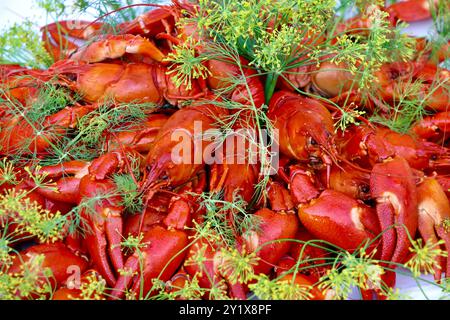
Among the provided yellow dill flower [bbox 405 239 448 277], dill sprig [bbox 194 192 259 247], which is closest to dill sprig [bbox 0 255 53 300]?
dill sprig [bbox 194 192 259 247]

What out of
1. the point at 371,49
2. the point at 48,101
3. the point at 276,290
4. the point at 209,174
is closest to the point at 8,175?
the point at 48,101

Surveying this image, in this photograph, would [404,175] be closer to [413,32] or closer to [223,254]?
[223,254]

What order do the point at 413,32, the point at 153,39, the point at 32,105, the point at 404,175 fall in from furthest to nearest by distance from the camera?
the point at 413,32 → the point at 153,39 → the point at 32,105 → the point at 404,175

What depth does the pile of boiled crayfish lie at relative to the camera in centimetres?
123

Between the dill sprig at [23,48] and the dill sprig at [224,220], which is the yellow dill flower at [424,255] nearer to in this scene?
the dill sprig at [224,220]

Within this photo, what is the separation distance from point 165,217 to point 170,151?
19cm

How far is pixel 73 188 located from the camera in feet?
4.50

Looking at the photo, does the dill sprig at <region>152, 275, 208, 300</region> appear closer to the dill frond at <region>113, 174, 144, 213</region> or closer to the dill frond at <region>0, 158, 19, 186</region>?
the dill frond at <region>113, 174, 144, 213</region>

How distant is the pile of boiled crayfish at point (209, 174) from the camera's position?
1230 millimetres

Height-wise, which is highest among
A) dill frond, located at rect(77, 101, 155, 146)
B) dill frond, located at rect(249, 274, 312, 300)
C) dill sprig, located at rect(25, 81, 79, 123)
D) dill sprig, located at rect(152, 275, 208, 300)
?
dill sprig, located at rect(25, 81, 79, 123)

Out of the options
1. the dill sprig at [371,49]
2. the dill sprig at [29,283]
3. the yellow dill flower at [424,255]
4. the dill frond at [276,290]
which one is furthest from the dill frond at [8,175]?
the yellow dill flower at [424,255]

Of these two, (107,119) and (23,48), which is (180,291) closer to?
(107,119)

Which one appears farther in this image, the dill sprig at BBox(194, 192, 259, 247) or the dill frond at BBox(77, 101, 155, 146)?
the dill frond at BBox(77, 101, 155, 146)
